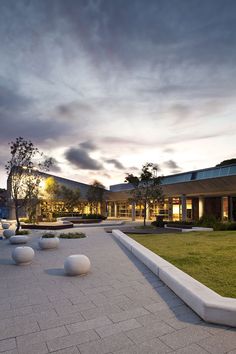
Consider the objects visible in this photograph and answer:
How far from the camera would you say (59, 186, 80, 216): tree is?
43.5m

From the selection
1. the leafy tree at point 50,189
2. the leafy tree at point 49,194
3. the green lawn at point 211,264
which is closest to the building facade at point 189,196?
the leafy tree at point 49,194

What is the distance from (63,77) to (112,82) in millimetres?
2690

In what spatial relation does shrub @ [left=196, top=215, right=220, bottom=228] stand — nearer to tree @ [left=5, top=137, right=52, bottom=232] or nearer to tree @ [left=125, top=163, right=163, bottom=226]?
tree @ [left=125, top=163, right=163, bottom=226]

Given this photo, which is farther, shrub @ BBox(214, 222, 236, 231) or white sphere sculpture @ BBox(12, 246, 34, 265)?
shrub @ BBox(214, 222, 236, 231)

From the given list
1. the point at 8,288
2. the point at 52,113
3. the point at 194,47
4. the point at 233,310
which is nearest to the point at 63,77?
the point at 52,113

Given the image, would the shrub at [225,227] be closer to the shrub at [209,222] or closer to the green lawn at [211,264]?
the shrub at [209,222]

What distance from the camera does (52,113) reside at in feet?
60.7

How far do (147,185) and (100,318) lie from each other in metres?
20.9

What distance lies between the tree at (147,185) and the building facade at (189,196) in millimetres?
965

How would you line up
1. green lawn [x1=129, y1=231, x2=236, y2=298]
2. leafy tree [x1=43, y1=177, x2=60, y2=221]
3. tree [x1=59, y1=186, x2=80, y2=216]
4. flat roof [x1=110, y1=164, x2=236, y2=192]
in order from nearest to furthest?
green lawn [x1=129, y1=231, x2=236, y2=298] < flat roof [x1=110, y1=164, x2=236, y2=192] < leafy tree [x1=43, y1=177, x2=60, y2=221] < tree [x1=59, y1=186, x2=80, y2=216]

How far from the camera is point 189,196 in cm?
3909

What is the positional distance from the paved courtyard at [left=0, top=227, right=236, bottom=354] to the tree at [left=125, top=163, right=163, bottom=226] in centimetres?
1731

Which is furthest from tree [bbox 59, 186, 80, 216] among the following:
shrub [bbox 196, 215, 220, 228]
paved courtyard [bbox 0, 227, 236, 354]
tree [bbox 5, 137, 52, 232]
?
paved courtyard [bbox 0, 227, 236, 354]

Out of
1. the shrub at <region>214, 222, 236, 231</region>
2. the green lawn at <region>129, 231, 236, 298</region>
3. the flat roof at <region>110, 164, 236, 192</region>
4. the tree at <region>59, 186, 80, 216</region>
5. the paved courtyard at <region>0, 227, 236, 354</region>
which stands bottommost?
the paved courtyard at <region>0, 227, 236, 354</region>
